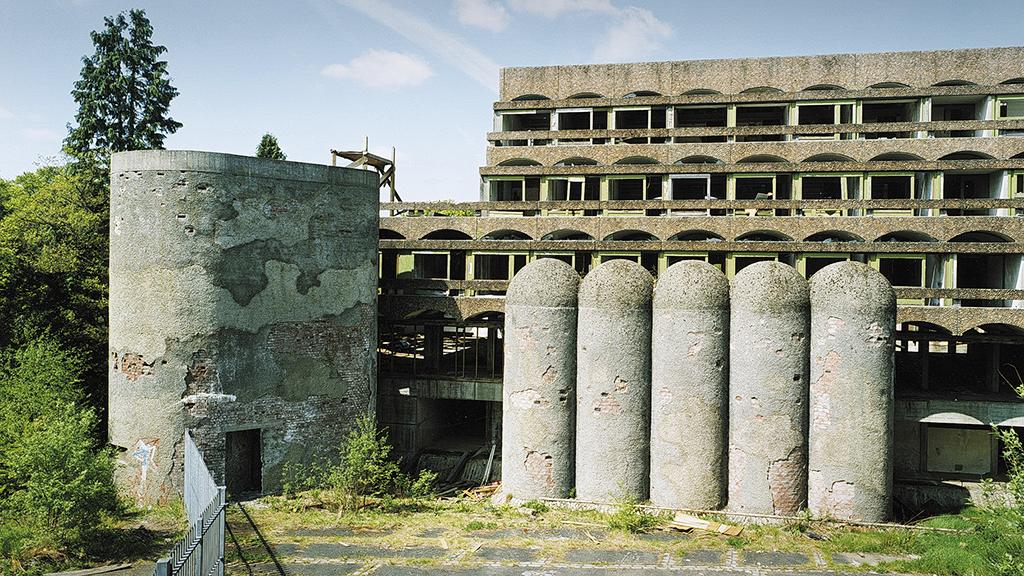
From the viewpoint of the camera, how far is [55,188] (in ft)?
94.0

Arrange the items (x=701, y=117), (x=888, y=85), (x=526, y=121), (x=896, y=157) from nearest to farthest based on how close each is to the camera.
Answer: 1. (x=896, y=157)
2. (x=888, y=85)
3. (x=701, y=117)
4. (x=526, y=121)

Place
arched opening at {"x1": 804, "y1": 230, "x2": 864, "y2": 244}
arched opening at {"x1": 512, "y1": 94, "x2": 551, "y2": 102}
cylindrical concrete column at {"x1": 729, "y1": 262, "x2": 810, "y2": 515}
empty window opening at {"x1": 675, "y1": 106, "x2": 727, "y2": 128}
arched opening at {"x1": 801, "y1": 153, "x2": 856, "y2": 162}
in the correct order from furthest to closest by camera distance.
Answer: arched opening at {"x1": 512, "y1": 94, "x2": 551, "y2": 102} < empty window opening at {"x1": 675, "y1": 106, "x2": 727, "y2": 128} < arched opening at {"x1": 801, "y1": 153, "x2": 856, "y2": 162} < arched opening at {"x1": 804, "y1": 230, "x2": 864, "y2": 244} < cylindrical concrete column at {"x1": 729, "y1": 262, "x2": 810, "y2": 515}

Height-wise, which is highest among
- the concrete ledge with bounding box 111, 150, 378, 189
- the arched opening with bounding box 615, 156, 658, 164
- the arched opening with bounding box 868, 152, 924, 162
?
the arched opening with bounding box 615, 156, 658, 164

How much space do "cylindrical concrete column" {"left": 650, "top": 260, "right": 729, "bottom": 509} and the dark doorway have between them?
10.9 metres

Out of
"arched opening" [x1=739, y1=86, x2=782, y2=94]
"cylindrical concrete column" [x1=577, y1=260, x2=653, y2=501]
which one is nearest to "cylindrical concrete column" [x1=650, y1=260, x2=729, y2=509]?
"cylindrical concrete column" [x1=577, y1=260, x2=653, y2=501]

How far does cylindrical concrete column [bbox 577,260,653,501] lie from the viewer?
19234 millimetres

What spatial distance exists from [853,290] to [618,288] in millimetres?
5756

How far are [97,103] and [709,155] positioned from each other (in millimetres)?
26989

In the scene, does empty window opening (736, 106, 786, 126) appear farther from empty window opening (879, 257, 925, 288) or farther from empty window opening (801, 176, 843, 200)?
empty window opening (879, 257, 925, 288)

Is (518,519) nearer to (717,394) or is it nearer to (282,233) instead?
(717,394)

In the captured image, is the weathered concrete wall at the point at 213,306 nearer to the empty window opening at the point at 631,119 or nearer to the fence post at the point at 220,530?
the fence post at the point at 220,530

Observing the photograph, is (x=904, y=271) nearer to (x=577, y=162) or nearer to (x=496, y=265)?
(x=577, y=162)

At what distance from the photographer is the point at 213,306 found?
18812 mm

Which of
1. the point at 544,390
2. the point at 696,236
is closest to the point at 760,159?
the point at 696,236
